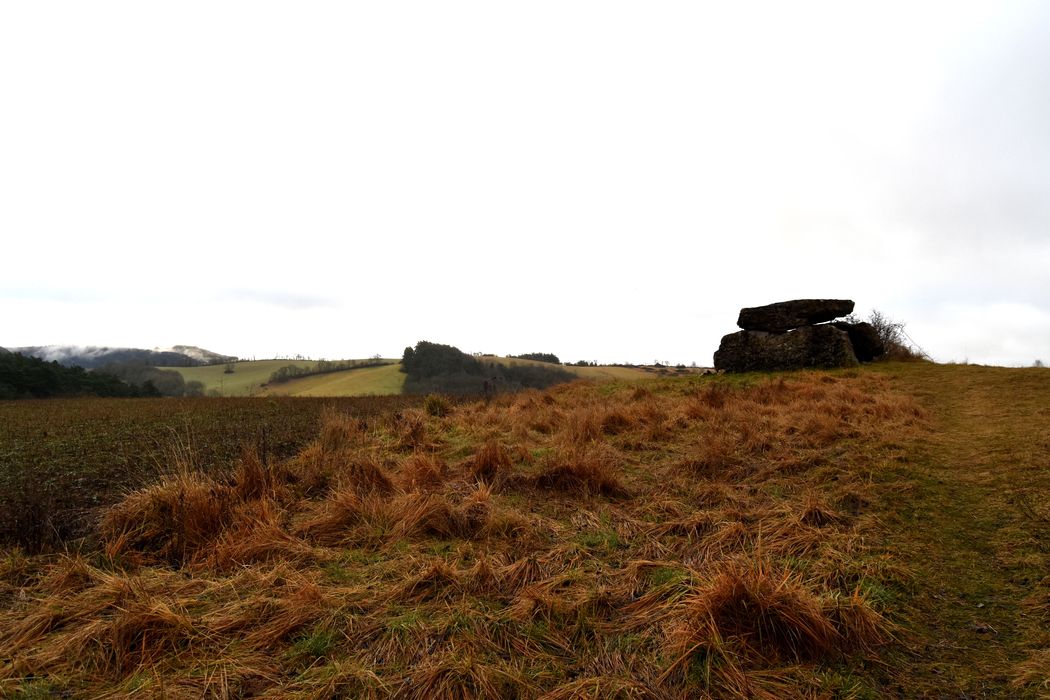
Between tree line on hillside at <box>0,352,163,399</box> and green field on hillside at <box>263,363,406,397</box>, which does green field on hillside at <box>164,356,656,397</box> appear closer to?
green field on hillside at <box>263,363,406,397</box>

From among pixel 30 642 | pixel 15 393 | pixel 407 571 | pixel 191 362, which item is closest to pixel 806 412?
pixel 407 571

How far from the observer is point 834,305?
14.8 m

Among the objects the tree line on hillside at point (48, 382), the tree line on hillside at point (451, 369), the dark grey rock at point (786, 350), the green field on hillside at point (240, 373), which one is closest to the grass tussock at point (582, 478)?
the dark grey rock at point (786, 350)

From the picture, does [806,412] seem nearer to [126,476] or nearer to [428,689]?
[428,689]

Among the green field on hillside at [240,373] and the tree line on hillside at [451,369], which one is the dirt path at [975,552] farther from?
the green field on hillside at [240,373]

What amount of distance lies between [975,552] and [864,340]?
1413 cm

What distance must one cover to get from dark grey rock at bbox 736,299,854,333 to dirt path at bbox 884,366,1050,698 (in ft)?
28.7

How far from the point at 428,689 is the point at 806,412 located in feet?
24.3

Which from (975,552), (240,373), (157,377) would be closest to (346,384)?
(157,377)

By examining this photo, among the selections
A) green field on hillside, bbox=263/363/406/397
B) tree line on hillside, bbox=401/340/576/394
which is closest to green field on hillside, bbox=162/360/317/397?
green field on hillside, bbox=263/363/406/397

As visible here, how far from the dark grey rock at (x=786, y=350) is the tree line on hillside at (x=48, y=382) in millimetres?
41972

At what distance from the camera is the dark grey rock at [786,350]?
14047 mm

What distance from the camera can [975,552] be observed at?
3.32m

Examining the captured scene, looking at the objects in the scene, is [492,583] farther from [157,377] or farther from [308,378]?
[157,377]
